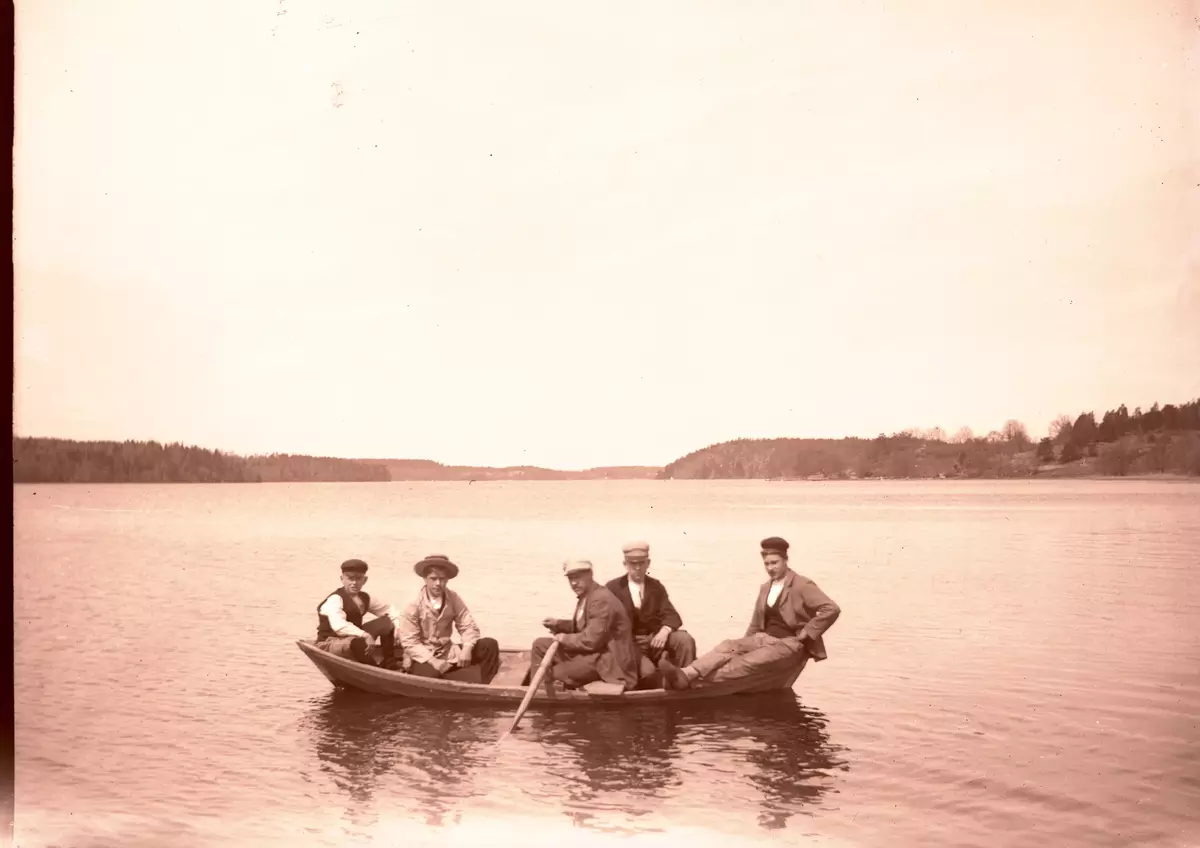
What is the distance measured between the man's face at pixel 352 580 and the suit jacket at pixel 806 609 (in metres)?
2.39

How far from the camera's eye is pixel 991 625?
902 centimetres

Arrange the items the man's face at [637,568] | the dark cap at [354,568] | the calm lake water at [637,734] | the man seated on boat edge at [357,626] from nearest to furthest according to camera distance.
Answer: the calm lake water at [637,734]
the man's face at [637,568]
the dark cap at [354,568]
the man seated on boat edge at [357,626]

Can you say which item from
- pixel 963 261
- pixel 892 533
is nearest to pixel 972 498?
pixel 892 533

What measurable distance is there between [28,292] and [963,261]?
5.38 m

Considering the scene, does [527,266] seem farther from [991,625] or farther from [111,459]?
[991,625]

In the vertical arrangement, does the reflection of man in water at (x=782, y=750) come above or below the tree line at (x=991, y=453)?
below

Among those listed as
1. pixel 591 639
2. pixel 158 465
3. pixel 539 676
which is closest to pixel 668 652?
pixel 591 639

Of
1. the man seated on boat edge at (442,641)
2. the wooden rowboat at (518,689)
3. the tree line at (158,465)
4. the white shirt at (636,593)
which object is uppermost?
the tree line at (158,465)

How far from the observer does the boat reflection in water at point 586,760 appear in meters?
4.88

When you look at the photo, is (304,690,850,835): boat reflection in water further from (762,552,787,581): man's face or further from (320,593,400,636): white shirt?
(762,552,787,581): man's face

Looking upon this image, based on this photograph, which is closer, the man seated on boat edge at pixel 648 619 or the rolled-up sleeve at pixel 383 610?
the man seated on boat edge at pixel 648 619

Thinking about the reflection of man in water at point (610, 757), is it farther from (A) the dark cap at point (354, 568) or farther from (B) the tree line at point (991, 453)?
(B) the tree line at point (991, 453)

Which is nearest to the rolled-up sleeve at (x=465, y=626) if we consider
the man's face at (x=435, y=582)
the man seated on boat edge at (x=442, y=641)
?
the man seated on boat edge at (x=442, y=641)

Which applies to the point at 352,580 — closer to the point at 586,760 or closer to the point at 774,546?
the point at 586,760
